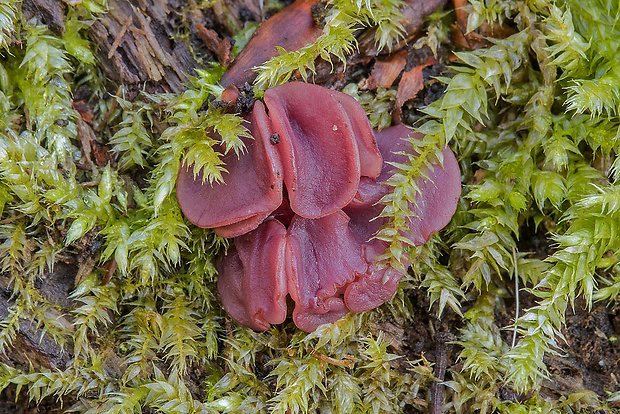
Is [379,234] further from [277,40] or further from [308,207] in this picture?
[277,40]

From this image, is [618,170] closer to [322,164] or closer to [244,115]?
[322,164]

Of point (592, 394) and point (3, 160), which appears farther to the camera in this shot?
point (592, 394)

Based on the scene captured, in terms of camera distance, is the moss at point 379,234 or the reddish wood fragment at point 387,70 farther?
the reddish wood fragment at point 387,70

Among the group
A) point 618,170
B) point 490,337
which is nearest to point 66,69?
point 490,337

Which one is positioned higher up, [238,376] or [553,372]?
[238,376]

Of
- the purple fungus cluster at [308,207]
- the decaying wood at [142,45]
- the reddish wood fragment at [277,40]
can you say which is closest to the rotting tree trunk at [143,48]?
the decaying wood at [142,45]

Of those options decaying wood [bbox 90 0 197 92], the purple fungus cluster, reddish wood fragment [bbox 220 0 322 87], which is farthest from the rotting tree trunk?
the purple fungus cluster

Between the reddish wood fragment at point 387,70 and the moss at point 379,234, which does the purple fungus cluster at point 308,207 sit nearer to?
the moss at point 379,234
